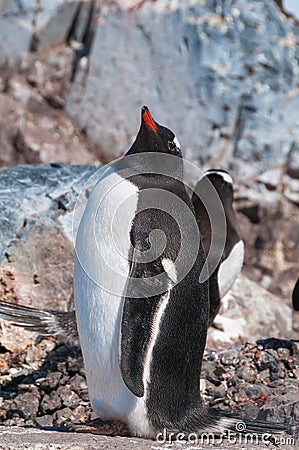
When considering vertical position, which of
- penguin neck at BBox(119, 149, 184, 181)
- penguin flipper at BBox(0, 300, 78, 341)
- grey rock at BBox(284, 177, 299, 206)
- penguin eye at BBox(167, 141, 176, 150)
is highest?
penguin eye at BBox(167, 141, 176, 150)

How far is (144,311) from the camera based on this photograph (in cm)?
254

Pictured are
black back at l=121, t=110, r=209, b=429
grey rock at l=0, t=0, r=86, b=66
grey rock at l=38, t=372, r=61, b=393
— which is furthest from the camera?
grey rock at l=0, t=0, r=86, b=66

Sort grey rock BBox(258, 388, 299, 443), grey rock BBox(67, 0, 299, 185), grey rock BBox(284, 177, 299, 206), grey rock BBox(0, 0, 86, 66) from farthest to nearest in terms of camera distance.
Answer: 1. grey rock BBox(0, 0, 86, 66)
2. grey rock BBox(284, 177, 299, 206)
3. grey rock BBox(67, 0, 299, 185)
4. grey rock BBox(258, 388, 299, 443)

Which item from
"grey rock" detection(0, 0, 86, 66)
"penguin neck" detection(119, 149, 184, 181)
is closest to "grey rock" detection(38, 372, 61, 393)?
"penguin neck" detection(119, 149, 184, 181)

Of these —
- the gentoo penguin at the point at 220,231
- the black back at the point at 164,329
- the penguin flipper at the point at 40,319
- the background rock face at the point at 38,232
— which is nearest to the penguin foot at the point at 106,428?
the black back at the point at 164,329

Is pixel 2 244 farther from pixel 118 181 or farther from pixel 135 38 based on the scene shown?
pixel 135 38

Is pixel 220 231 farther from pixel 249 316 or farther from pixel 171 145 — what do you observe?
pixel 171 145

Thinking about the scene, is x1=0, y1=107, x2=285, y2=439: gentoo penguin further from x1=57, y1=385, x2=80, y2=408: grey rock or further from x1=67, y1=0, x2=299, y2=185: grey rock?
x1=67, y1=0, x2=299, y2=185: grey rock

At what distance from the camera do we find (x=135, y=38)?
27.9 ft

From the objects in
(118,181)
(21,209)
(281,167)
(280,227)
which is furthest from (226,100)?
(118,181)

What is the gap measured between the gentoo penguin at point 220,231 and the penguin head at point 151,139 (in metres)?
1.52

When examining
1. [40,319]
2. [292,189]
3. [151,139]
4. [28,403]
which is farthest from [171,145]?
[292,189]

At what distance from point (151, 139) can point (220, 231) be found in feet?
6.30

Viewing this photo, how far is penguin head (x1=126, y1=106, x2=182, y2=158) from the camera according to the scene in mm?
2912
